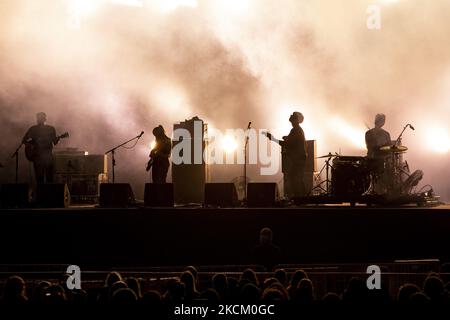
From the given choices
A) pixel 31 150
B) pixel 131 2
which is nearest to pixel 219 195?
pixel 31 150

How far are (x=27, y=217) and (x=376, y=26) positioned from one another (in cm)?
994

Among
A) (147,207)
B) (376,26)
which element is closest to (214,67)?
(376,26)

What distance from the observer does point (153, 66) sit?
15.9 metres

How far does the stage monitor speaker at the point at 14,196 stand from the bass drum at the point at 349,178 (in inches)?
207

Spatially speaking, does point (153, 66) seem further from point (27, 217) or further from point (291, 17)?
point (27, 217)

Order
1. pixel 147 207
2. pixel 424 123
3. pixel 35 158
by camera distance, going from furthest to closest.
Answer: pixel 424 123 < pixel 35 158 < pixel 147 207

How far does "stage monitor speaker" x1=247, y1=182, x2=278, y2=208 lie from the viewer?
10.1 metres

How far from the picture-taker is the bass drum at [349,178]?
33.6ft

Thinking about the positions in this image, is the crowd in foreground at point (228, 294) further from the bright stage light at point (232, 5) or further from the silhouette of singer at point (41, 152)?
the bright stage light at point (232, 5)

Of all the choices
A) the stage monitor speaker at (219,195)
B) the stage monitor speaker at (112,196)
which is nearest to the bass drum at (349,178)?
the stage monitor speaker at (219,195)

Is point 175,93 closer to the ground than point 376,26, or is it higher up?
closer to the ground

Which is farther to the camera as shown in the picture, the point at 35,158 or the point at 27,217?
the point at 35,158

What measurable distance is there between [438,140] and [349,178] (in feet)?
17.6

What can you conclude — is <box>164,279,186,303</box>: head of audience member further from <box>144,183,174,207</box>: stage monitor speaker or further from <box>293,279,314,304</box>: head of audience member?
<box>144,183,174,207</box>: stage monitor speaker
